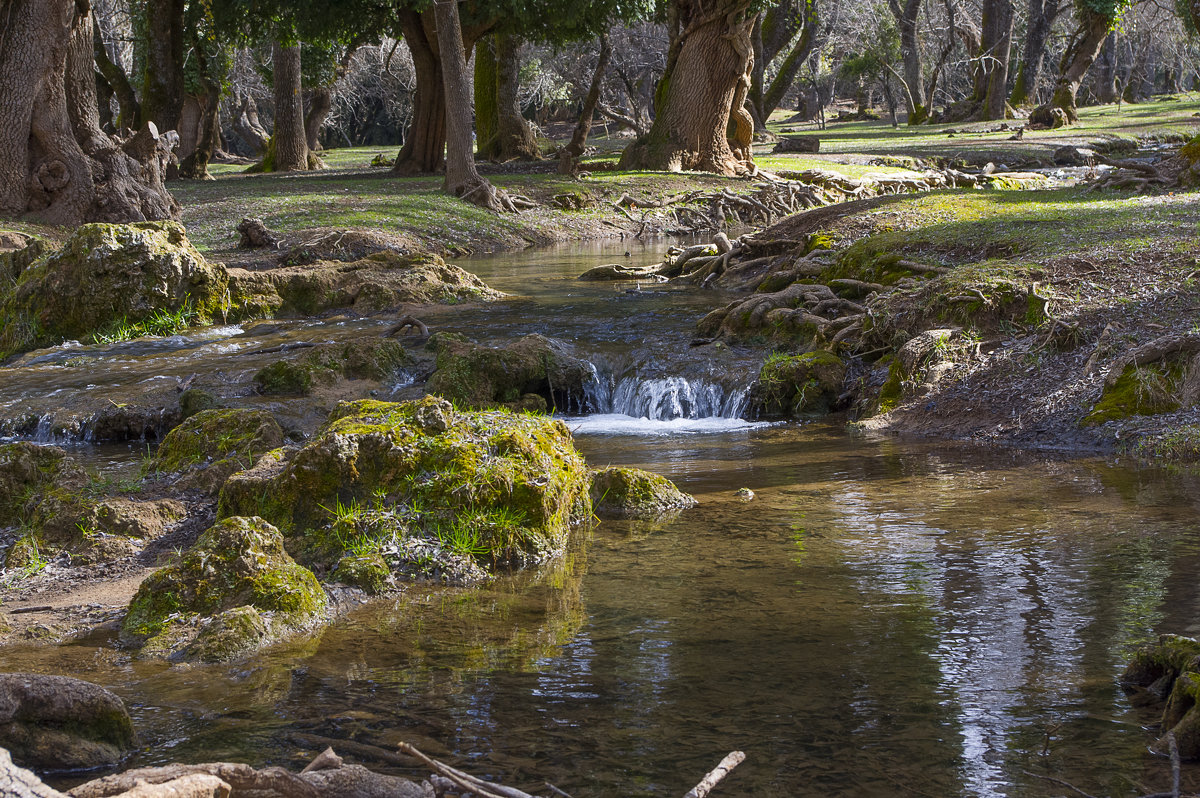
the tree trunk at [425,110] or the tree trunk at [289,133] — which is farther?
the tree trunk at [289,133]

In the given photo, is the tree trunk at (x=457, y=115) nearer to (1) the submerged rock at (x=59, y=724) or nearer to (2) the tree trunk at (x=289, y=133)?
(2) the tree trunk at (x=289, y=133)

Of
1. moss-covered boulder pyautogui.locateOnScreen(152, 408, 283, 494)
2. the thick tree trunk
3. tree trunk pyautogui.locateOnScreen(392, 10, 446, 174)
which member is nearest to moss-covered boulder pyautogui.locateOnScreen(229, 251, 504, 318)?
moss-covered boulder pyautogui.locateOnScreen(152, 408, 283, 494)

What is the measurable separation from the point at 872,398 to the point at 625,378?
8.54 ft

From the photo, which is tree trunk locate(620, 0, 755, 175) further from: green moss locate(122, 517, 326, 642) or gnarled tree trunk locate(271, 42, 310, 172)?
green moss locate(122, 517, 326, 642)

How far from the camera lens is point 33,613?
17.2 ft

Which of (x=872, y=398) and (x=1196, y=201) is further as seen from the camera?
(x=1196, y=201)

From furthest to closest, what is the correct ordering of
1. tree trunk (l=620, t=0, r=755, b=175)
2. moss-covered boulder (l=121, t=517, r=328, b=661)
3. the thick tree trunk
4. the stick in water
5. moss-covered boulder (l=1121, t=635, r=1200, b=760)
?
the thick tree trunk < tree trunk (l=620, t=0, r=755, b=175) < moss-covered boulder (l=121, t=517, r=328, b=661) < moss-covered boulder (l=1121, t=635, r=1200, b=760) < the stick in water

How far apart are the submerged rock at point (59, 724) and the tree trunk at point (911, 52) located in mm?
50640

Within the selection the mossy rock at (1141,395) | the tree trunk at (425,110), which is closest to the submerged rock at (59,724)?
the mossy rock at (1141,395)

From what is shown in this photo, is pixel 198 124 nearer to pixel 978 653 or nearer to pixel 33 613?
Answer: pixel 33 613

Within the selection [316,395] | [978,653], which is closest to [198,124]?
[316,395]

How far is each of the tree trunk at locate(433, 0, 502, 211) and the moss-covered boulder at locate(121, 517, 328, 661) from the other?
750 inches

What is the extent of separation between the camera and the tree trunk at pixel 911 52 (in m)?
49.0

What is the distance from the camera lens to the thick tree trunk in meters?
48.9
